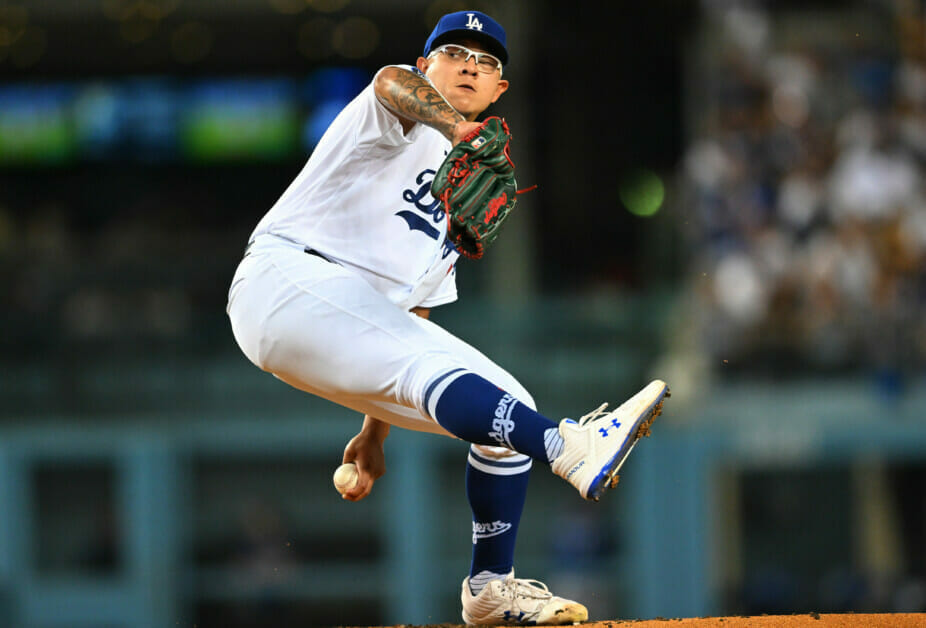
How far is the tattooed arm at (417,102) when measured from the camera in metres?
2.48

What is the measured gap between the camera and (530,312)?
9.12 metres

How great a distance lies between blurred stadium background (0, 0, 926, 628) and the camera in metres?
8.34

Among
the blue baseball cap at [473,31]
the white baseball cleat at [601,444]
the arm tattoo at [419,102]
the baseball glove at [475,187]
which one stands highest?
the blue baseball cap at [473,31]

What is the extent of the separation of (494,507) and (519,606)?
0.89 feet

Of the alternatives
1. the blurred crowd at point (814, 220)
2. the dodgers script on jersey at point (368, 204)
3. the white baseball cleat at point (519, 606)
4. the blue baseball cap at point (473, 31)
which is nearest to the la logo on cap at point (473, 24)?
the blue baseball cap at point (473, 31)

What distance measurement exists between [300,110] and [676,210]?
3738mm

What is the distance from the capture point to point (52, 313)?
9438 millimetres

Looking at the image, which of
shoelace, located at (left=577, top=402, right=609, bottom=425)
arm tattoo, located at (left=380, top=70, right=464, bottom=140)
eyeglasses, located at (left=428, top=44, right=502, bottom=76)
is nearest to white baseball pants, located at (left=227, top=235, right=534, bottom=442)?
shoelace, located at (left=577, top=402, right=609, bottom=425)

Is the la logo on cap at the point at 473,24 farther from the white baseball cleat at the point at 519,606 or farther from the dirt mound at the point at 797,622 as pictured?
the dirt mound at the point at 797,622

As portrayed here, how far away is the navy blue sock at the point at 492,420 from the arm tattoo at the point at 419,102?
552 millimetres

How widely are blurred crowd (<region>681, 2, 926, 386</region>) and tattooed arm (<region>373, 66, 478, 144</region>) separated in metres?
A: 5.92

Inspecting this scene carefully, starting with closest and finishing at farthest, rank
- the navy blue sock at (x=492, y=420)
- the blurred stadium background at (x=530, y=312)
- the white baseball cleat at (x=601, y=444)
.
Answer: the white baseball cleat at (x=601, y=444), the navy blue sock at (x=492, y=420), the blurred stadium background at (x=530, y=312)

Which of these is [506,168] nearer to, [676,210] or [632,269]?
[676,210]

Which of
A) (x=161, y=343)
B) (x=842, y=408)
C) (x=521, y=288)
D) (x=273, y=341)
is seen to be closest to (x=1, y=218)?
(x=161, y=343)
